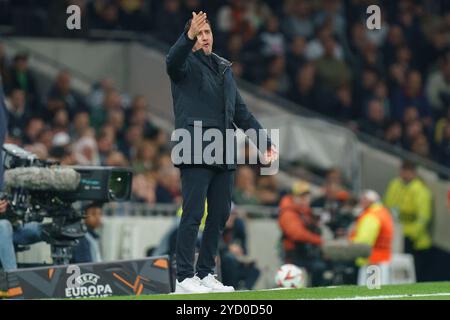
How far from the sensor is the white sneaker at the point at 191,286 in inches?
440

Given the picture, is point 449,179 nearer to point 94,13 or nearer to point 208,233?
point 94,13

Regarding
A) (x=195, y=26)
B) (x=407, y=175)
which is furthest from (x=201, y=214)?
(x=407, y=175)

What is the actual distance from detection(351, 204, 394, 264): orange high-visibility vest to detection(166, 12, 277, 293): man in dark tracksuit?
24.4 ft

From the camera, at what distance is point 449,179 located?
851 inches

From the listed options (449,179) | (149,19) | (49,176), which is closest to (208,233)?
(49,176)

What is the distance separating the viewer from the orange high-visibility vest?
18.8m

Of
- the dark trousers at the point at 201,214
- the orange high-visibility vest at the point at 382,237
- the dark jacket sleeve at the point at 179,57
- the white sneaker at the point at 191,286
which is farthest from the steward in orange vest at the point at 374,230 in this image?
the dark jacket sleeve at the point at 179,57

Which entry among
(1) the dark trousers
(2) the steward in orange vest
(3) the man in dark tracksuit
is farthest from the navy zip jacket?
(2) the steward in orange vest

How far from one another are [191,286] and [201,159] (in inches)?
36.0

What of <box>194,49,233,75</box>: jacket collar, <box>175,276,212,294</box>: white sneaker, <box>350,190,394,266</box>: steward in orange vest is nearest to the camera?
<box>175,276,212,294</box>: white sneaker

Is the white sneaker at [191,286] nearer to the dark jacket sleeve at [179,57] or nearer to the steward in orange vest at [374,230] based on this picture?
the dark jacket sleeve at [179,57]

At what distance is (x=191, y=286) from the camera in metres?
11.2

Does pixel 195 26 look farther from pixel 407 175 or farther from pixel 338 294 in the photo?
pixel 407 175

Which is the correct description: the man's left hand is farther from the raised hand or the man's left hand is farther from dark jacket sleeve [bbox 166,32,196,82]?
the raised hand
